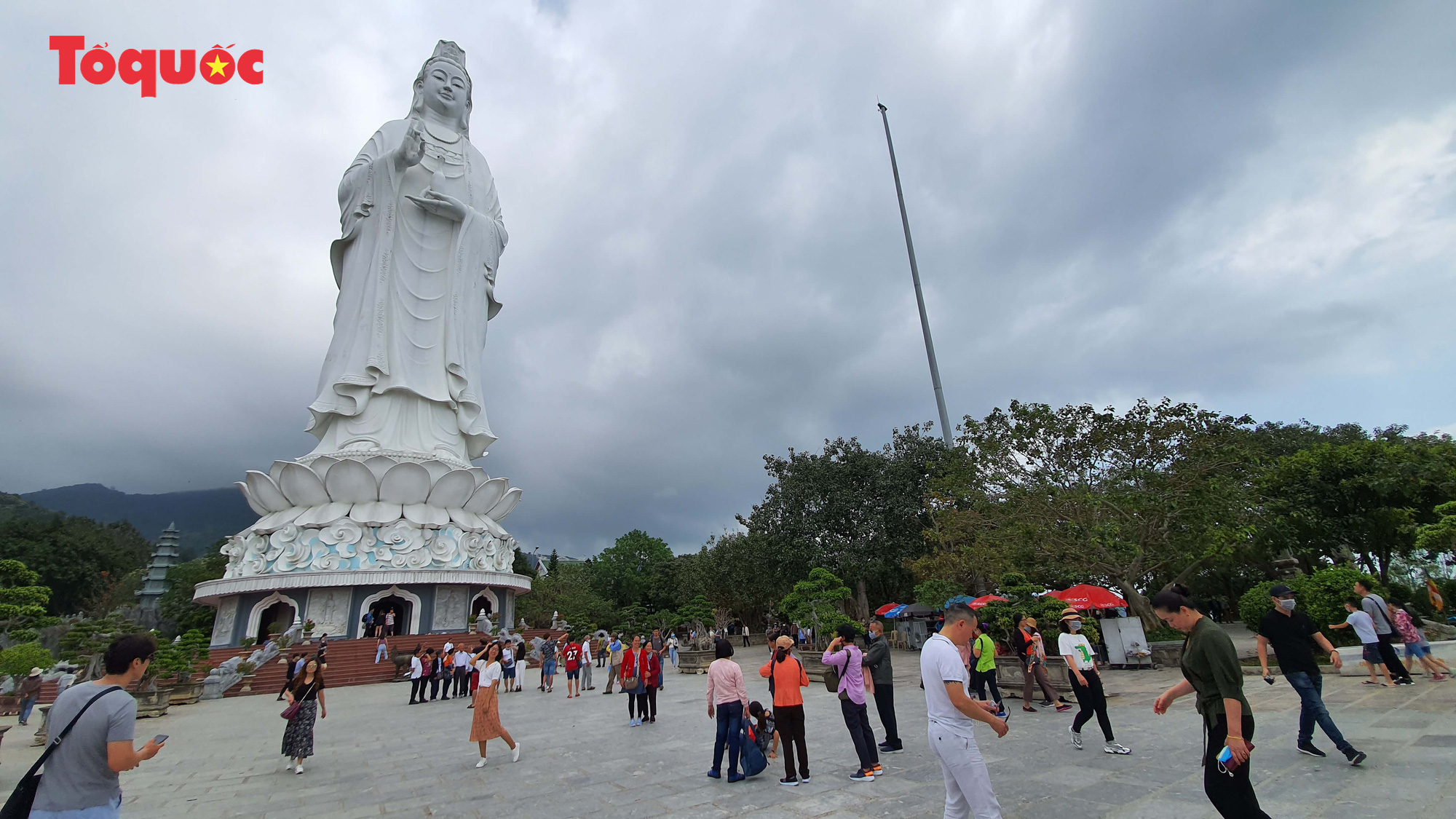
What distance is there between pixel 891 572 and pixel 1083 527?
469 inches

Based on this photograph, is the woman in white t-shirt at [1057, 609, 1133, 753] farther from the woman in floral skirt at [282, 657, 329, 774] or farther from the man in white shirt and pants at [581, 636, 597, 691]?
the man in white shirt and pants at [581, 636, 597, 691]

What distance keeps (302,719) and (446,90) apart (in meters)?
31.0

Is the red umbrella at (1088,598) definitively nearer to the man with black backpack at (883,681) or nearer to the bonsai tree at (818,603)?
the bonsai tree at (818,603)

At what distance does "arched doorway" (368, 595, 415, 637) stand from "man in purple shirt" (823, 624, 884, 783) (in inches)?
868

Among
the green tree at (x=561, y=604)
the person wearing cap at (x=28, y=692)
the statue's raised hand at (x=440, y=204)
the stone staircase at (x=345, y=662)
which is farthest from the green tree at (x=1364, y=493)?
the statue's raised hand at (x=440, y=204)

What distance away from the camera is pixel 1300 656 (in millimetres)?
5301

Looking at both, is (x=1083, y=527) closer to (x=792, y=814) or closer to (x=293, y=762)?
(x=792, y=814)

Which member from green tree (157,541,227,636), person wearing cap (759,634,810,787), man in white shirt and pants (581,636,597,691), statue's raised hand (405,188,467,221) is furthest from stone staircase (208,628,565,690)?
statue's raised hand (405,188,467,221)

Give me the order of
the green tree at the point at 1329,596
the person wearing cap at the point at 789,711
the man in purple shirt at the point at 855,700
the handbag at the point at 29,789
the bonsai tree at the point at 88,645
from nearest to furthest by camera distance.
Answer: the handbag at the point at 29,789, the person wearing cap at the point at 789,711, the man in purple shirt at the point at 855,700, the green tree at the point at 1329,596, the bonsai tree at the point at 88,645

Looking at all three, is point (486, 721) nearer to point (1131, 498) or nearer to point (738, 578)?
point (1131, 498)

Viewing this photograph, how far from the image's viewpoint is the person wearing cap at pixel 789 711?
Answer: 5676 mm

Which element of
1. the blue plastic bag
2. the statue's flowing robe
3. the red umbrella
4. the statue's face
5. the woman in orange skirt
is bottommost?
the blue plastic bag

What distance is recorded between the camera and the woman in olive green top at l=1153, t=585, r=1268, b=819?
10.5ft

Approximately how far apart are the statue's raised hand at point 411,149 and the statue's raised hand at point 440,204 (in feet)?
4.20
